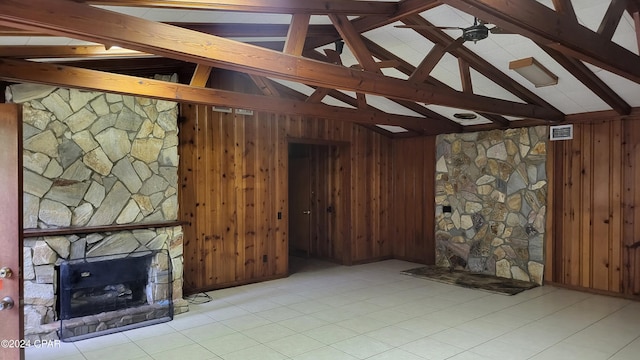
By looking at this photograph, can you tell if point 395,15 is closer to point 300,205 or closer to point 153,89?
point 153,89

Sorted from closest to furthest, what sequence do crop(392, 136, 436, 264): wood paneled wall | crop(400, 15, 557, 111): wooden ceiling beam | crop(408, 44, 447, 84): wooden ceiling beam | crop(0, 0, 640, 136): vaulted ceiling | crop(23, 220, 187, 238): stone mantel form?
1. crop(0, 0, 640, 136): vaulted ceiling
2. crop(400, 15, 557, 111): wooden ceiling beam
3. crop(408, 44, 447, 84): wooden ceiling beam
4. crop(23, 220, 187, 238): stone mantel
5. crop(392, 136, 436, 264): wood paneled wall

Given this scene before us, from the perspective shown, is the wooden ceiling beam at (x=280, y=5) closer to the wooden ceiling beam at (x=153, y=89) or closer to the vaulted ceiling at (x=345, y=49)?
the vaulted ceiling at (x=345, y=49)

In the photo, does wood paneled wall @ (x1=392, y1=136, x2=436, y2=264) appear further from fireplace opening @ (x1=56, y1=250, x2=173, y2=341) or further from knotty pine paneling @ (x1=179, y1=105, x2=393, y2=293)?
fireplace opening @ (x1=56, y1=250, x2=173, y2=341)

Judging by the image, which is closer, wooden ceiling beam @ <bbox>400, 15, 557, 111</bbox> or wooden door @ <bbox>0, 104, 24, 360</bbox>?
wooden door @ <bbox>0, 104, 24, 360</bbox>

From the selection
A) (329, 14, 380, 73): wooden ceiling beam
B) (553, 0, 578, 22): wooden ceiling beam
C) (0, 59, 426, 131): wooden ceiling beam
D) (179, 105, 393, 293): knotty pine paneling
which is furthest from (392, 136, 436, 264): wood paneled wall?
(553, 0, 578, 22): wooden ceiling beam

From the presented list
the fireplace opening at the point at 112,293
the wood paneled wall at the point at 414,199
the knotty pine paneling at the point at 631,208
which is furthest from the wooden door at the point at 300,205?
the knotty pine paneling at the point at 631,208

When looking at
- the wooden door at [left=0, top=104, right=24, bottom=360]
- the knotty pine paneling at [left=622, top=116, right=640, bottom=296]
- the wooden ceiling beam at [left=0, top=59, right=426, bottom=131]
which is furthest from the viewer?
the knotty pine paneling at [left=622, top=116, right=640, bottom=296]

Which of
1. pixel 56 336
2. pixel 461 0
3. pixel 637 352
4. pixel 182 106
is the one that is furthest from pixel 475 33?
pixel 56 336

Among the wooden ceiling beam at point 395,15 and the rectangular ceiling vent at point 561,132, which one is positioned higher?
the wooden ceiling beam at point 395,15

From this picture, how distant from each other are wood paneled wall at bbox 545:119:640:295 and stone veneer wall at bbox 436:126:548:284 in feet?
0.67

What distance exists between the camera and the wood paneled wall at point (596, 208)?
5.24 meters

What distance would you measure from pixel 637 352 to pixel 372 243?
180 inches

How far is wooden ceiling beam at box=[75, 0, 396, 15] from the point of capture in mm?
2494

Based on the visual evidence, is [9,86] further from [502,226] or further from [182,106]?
[502,226]
